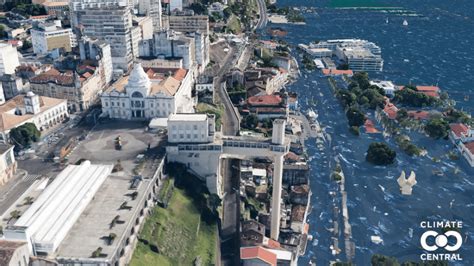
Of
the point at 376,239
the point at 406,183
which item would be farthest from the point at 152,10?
the point at 376,239

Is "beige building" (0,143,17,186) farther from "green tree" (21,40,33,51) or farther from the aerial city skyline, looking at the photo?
"green tree" (21,40,33,51)

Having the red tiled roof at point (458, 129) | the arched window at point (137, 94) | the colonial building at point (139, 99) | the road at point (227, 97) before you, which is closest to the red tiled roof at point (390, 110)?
the red tiled roof at point (458, 129)

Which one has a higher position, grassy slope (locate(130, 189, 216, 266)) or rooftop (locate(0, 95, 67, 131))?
rooftop (locate(0, 95, 67, 131))

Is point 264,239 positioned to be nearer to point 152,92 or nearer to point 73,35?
point 152,92

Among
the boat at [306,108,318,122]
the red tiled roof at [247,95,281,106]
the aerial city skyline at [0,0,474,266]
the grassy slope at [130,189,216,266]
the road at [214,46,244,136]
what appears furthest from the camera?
the boat at [306,108,318,122]

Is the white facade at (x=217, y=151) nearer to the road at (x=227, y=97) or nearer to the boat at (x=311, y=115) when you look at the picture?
the road at (x=227, y=97)

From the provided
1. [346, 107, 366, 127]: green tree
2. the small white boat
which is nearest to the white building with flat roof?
the small white boat
